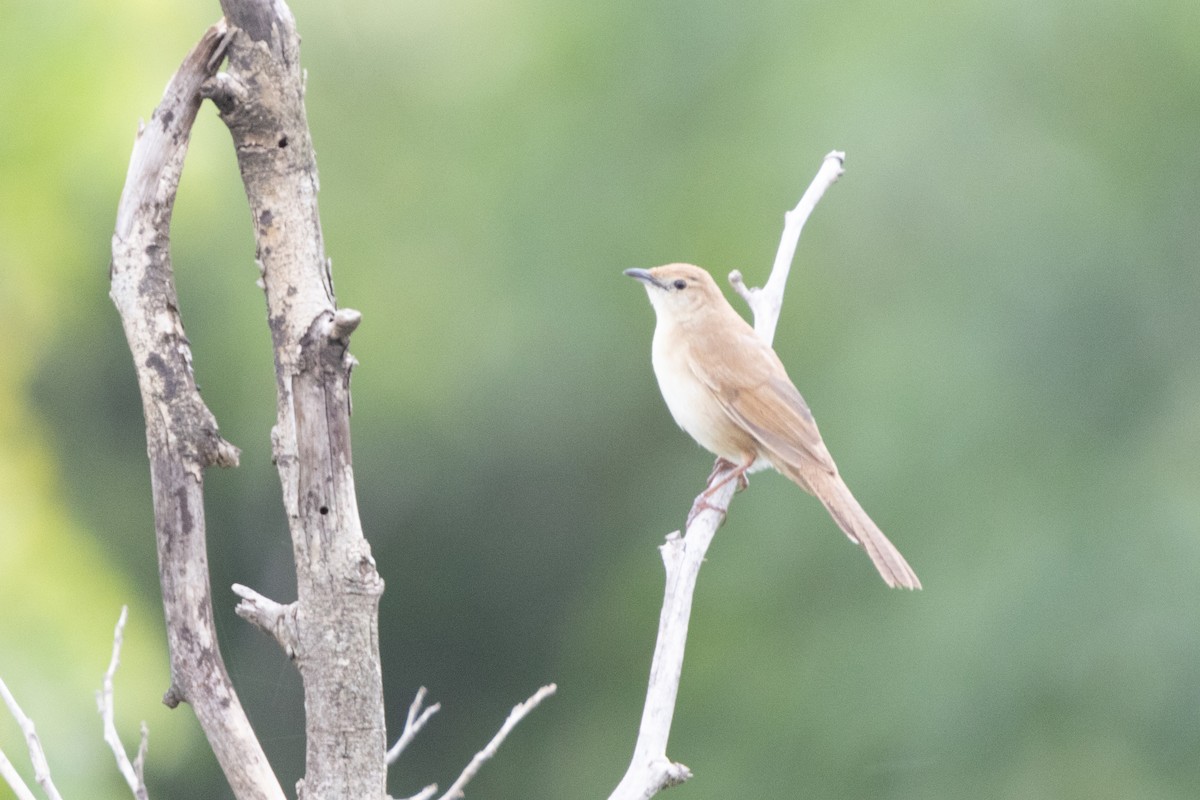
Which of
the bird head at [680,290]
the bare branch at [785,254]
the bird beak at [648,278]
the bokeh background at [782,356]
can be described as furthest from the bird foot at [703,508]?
the bokeh background at [782,356]

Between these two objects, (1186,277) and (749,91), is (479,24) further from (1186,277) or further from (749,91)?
(1186,277)

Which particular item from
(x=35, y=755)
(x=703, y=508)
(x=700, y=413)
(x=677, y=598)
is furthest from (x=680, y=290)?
(x=35, y=755)

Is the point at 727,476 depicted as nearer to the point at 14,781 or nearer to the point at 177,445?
the point at 177,445

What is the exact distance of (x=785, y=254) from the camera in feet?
11.1

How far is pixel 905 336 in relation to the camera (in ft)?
23.6

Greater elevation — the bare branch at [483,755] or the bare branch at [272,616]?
the bare branch at [272,616]

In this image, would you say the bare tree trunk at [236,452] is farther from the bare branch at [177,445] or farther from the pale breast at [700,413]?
the pale breast at [700,413]

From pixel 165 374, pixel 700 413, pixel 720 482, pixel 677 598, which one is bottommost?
pixel 677 598

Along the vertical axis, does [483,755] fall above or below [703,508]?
below

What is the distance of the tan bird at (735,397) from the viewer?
388 centimetres

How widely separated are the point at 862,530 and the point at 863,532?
0.05ft

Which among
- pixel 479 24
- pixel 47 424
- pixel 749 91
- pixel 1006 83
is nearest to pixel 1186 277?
pixel 1006 83

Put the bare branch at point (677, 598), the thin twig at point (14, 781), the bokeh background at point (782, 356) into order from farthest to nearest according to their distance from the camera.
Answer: the bokeh background at point (782, 356)
the bare branch at point (677, 598)
the thin twig at point (14, 781)

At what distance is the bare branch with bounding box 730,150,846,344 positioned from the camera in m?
3.39
